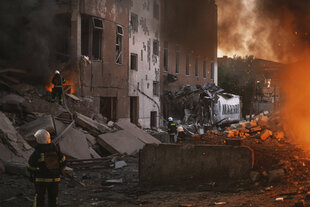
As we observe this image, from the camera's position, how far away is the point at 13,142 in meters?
10.6

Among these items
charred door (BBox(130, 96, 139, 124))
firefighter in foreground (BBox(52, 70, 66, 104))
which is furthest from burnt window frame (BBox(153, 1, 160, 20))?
firefighter in foreground (BBox(52, 70, 66, 104))

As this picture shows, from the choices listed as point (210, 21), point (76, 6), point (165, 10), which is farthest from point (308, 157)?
point (210, 21)

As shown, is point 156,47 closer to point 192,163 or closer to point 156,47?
point 156,47

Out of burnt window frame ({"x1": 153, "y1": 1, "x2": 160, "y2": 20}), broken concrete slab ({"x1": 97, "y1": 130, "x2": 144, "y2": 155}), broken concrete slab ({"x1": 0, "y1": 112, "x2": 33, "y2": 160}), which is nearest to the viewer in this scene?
broken concrete slab ({"x1": 0, "y1": 112, "x2": 33, "y2": 160})

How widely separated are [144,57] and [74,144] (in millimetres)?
12371

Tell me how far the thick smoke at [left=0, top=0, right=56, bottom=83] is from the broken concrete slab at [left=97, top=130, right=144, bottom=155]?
446cm

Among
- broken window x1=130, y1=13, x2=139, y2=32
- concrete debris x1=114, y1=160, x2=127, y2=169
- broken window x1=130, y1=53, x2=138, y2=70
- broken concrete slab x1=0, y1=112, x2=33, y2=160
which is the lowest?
concrete debris x1=114, y1=160, x2=127, y2=169

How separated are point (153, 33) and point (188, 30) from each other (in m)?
2.98

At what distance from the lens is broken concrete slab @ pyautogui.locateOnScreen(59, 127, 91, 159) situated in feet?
39.6

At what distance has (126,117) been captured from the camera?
21.7m

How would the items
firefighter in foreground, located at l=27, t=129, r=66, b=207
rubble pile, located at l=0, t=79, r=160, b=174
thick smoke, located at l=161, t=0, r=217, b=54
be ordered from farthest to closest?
thick smoke, located at l=161, t=0, r=217, b=54 < rubble pile, located at l=0, t=79, r=160, b=174 < firefighter in foreground, located at l=27, t=129, r=66, b=207

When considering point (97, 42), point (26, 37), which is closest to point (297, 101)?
point (97, 42)

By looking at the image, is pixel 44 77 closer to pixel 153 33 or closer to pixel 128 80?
pixel 128 80

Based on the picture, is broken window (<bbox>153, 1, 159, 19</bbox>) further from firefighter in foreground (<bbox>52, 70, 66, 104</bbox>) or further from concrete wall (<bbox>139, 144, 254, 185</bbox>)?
concrete wall (<bbox>139, 144, 254, 185</bbox>)
